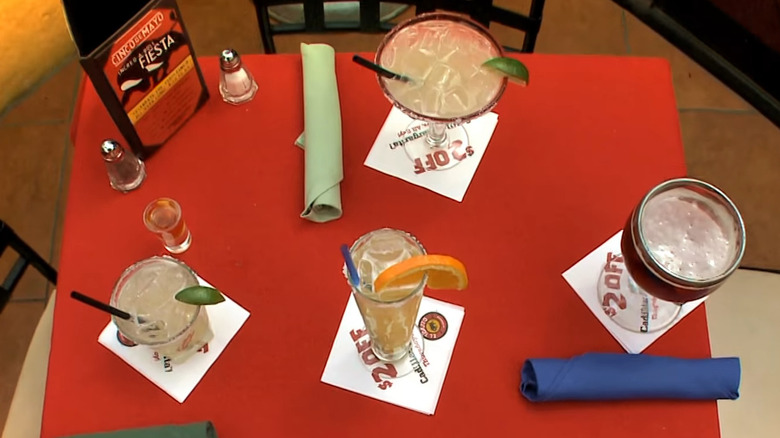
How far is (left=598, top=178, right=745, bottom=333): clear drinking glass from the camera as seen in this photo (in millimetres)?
994

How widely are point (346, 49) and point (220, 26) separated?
495 millimetres

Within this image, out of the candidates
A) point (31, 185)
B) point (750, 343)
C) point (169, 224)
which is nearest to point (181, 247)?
point (169, 224)

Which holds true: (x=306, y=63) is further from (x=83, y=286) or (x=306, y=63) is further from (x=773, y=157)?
(x=773, y=157)

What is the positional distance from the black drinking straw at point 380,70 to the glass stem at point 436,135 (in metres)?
0.12

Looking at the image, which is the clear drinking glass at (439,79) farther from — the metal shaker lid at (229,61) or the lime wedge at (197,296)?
the lime wedge at (197,296)

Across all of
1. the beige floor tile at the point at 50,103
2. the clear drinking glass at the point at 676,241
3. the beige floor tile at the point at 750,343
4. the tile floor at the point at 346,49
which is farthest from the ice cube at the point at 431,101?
the beige floor tile at the point at 50,103

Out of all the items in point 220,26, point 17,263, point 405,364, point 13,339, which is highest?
point 405,364

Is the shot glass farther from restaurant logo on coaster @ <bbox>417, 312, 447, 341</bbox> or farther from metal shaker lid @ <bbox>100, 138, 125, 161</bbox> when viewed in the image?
restaurant logo on coaster @ <bbox>417, 312, 447, 341</bbox>

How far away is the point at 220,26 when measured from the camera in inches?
101

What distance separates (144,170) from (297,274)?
35 cm

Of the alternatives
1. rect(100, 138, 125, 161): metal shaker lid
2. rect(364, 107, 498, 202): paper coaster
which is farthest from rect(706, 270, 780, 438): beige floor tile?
rect(100, 138, 125, 161): metal shaker lid

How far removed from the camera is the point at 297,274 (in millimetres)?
1133

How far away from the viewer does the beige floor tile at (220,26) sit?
2.50 meters

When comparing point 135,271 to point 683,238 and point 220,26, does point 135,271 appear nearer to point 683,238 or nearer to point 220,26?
point 683,238
